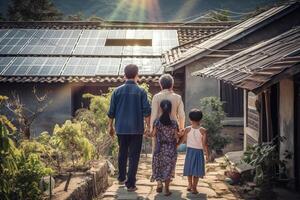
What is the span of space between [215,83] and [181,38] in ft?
14.7

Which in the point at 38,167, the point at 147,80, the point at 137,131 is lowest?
the point at 38,167

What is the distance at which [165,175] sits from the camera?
250 inches

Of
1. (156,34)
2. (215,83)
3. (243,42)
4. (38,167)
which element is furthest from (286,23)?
(38,167)

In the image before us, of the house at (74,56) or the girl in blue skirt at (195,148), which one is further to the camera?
the house at (74,56)

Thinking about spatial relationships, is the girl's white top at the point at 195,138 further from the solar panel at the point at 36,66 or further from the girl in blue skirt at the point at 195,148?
the solar panel at the point at 36,66

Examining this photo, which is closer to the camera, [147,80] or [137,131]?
[137,131]

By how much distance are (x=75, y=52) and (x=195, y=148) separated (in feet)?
35.7

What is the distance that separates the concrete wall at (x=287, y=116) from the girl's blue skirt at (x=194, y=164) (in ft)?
6.52

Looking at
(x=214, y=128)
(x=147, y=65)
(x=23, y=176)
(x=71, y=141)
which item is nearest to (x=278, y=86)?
(x=214, y=128)

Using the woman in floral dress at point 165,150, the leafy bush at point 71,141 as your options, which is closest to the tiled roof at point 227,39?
the woman in floral dress at point 165,150

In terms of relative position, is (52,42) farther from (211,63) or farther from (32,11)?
(32,11)

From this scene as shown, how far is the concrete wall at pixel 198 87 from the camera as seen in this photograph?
14117 millimetres

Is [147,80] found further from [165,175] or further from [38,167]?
[38,167]

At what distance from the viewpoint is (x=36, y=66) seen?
15117 millimetres
